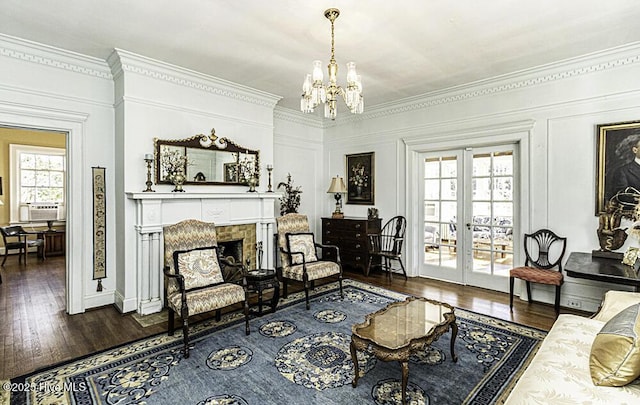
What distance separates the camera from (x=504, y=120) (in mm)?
4320

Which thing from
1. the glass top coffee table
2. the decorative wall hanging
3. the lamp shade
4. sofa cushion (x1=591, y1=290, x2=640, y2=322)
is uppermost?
the lamp shade

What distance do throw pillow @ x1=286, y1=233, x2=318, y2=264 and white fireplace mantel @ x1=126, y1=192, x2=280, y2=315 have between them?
79 centimetres

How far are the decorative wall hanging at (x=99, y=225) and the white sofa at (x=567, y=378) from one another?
13.8 ft

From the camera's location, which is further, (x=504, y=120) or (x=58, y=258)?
(x=58, y=258)

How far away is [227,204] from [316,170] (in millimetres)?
2427

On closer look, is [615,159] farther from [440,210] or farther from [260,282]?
[260,282]

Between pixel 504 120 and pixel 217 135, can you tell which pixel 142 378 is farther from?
pixel 504 120

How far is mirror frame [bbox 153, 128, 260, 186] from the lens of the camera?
154 inches

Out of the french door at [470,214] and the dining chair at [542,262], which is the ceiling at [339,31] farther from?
the dining chair at [542,262]


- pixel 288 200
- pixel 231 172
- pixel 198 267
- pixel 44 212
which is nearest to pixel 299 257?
pixel 198 267

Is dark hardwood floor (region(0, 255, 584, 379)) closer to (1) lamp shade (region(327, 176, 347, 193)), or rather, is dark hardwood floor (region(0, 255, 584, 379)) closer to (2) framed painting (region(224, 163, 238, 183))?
(1) lamp shade (region(327, 176, 347, 193))

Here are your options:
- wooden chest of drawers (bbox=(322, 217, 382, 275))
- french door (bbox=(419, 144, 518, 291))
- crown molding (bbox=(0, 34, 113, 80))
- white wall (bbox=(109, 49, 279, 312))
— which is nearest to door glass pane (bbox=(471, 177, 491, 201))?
french door (bbox=(419, 144, 518, 291))

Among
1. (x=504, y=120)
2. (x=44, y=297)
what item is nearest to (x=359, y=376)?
(x=504, y=120)

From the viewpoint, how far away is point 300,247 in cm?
448
